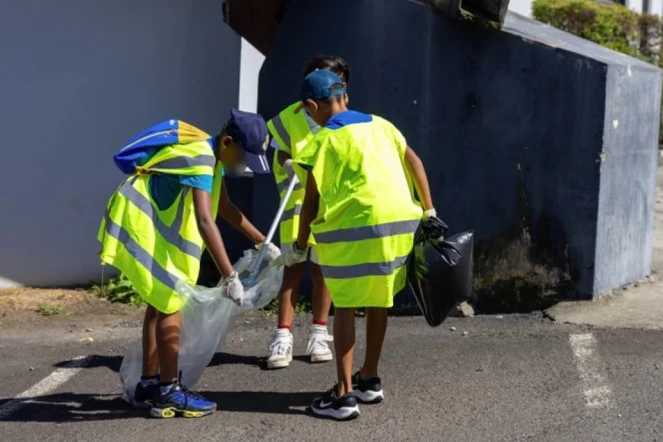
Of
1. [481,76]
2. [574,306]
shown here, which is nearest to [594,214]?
[574,306]

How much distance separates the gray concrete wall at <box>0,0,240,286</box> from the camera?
24.7ft

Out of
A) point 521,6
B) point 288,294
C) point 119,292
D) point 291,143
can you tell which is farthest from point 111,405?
point 521,6

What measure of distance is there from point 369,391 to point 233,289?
A: 86 centimetres

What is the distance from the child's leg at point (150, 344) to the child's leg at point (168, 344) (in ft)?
0.40

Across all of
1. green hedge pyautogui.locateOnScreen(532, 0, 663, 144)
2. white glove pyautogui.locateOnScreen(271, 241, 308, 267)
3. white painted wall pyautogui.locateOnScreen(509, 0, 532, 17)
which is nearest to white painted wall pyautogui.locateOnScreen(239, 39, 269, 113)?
white glove pyautogui.locateOnScreen(271, 241, 308, 267)

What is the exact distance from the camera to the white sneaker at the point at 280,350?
5.76 metres

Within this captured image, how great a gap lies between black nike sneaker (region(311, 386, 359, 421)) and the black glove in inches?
33.0

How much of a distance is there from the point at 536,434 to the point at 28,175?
4.50m

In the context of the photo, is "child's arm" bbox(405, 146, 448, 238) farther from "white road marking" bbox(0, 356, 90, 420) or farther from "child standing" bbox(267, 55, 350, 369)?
"white road marking" bbox(0, 356, 90, 420)

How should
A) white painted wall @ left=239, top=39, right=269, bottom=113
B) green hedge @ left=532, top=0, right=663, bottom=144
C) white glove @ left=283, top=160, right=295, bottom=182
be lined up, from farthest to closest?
green hedge @ left=532, top=0, right=663, bottom=144 → white painted wall @ left=239, top=39, right=269, bottom=113 → white glove @ left=283, top=160, right=295, bottom=182

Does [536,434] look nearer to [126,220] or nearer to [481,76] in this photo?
[126,220]

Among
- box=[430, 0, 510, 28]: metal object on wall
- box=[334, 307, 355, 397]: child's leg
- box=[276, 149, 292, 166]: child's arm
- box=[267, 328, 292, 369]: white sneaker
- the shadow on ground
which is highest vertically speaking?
box=[430, 0, 510, 28]: metal object on wall

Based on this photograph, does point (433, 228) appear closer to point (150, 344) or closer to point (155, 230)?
point (155, 230)

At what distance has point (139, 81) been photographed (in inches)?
304
